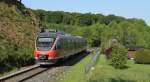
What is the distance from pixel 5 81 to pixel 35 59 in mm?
13163

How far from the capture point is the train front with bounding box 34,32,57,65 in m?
34.0

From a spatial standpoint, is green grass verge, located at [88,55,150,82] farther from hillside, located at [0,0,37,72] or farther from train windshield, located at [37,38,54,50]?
hillside, located at [0,0,37,72]

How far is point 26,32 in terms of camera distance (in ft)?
158

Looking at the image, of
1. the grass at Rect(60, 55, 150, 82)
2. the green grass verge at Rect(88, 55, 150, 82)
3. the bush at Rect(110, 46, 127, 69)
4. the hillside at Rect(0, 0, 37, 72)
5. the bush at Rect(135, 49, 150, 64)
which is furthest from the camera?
the bush at Rect(135, 49, 150, 64)

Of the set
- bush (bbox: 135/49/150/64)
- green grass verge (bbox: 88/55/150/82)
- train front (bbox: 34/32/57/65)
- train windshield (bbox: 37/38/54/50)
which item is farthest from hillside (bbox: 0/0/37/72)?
bush (bbox: 135/49/150/64)

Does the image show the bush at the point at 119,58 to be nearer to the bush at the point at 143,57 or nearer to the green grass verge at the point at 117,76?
the green grass verge at the point at 117,76

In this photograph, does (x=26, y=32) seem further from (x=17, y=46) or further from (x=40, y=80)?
(x=40, y=80)

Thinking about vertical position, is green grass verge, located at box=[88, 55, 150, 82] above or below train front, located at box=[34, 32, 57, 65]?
below

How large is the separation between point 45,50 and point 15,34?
10.2m

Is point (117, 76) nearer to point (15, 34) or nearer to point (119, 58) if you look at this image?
point (119, 58)

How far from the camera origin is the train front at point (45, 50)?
34.0 meters

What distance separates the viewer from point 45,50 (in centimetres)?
3431

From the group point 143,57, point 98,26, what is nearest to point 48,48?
point 143,57

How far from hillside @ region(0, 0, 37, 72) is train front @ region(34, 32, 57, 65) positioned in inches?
55.8
